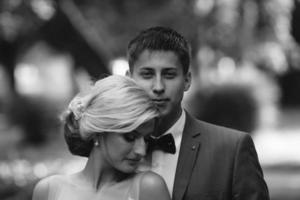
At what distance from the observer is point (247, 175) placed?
4.22 metres

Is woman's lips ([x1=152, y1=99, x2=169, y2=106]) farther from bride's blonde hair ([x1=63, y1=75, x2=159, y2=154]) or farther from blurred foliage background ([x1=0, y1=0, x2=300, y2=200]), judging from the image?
blurred foliage background ([x1=0, y1=0, x2=300, y2=200])

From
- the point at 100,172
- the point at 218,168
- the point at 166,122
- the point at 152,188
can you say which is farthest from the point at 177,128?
the point at 152,188

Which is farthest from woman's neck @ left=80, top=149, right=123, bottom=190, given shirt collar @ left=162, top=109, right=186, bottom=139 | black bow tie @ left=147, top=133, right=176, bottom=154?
shirt collar @ left=162, top=109, right=186, bottom=139

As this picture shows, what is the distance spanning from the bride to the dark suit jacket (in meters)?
0.59

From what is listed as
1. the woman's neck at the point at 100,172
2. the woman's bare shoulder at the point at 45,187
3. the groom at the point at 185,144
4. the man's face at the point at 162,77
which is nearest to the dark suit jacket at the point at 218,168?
the groom at the point at 185,144

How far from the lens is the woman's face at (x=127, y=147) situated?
343 cm

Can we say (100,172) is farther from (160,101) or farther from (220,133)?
(220,133)

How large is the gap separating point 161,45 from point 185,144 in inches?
24.2

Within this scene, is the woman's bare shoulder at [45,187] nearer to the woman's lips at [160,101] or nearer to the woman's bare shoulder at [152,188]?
the woman's bare shoulder at [152,188]

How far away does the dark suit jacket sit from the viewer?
414cm

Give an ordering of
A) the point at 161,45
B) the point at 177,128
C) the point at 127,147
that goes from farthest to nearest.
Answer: the point at 177,128 → the point at 161,45 → the point at 127,147

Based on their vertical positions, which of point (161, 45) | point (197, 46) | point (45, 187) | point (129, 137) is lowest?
point (45, 187)

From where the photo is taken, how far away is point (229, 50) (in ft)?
45.4

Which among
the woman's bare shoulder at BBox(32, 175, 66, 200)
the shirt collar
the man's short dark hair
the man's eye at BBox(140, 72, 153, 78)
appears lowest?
the woman's bare shoulder at BBox(32, 175, 66, 200)
